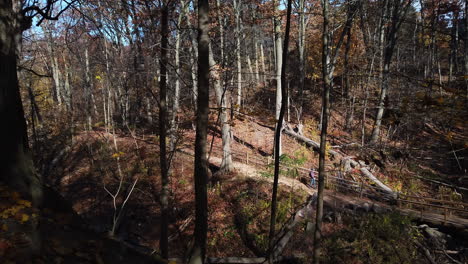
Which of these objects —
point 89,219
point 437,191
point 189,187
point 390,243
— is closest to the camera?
point 390,243

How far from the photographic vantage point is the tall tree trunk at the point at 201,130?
14.9 feet

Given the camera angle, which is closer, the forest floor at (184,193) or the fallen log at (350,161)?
the forest floor at (184,193)

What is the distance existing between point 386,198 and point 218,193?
828 centimetres

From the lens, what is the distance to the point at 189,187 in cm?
1288

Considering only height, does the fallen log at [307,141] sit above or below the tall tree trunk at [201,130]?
below

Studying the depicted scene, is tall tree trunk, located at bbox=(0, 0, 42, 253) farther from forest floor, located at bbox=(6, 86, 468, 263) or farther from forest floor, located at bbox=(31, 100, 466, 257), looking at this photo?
A: forest floor, located at bbox=(31, 100, 466, 257)

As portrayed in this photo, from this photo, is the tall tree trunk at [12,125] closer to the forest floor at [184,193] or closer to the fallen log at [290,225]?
the forest floor at [184,193]

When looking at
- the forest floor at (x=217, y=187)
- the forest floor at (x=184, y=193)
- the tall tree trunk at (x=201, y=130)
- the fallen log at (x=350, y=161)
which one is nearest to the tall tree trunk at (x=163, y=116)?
the forest floor at (x=217, y=187)

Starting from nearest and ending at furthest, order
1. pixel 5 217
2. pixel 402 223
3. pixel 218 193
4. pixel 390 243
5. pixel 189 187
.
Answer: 1. pixel 5 217
2. pixel 390 243
3. pixel 402 223
4. pixel 218 193
5. pixel 189 187

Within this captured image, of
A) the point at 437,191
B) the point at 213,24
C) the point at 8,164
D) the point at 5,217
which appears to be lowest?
the point at 437,191

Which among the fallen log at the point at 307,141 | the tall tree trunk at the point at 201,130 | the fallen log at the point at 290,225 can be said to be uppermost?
the tall tree trunk at the point at 201,130

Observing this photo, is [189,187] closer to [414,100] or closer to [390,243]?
[390,243]

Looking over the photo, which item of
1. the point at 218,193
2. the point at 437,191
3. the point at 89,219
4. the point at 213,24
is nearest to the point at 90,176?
the point at 89,219

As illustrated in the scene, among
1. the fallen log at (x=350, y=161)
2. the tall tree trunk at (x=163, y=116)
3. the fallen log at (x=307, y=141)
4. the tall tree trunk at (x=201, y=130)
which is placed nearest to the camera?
the tall tree trunk at (x=201, y=130)
